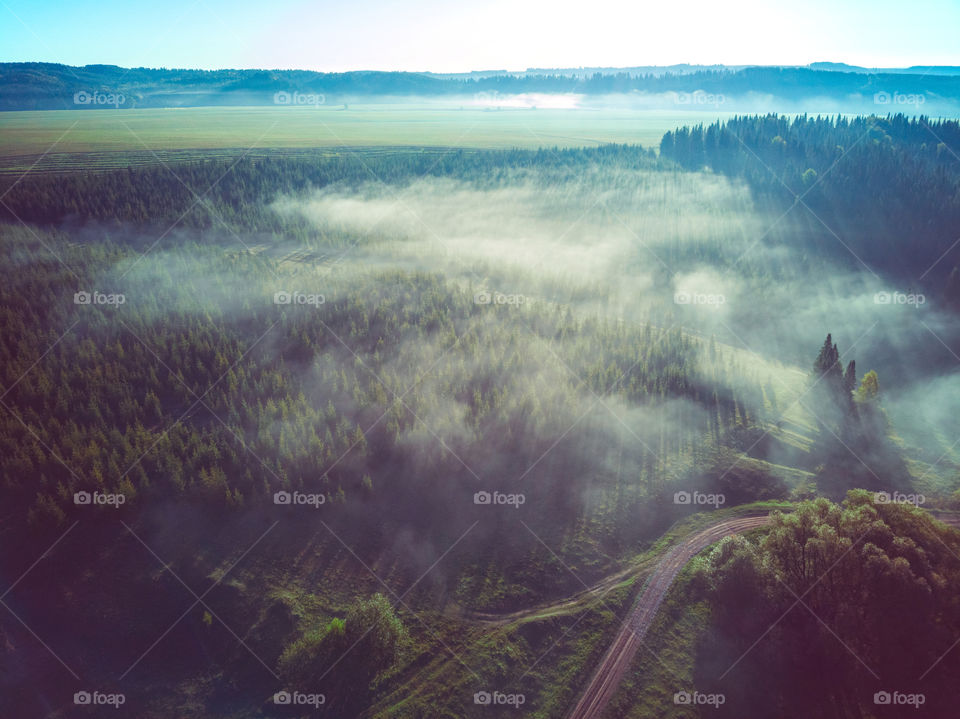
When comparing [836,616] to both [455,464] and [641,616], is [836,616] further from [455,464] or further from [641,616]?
[455,464]

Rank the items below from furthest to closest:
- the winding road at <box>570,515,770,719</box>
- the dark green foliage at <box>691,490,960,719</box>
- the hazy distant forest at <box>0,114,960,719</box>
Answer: the hazy distant forest at <box>0,114,960,719</box>, the dark green foliage at <box>691,490,960,719</box>, the winding road at <box>570,515,770,719</box>

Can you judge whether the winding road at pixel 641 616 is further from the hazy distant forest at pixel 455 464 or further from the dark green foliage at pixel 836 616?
the dark green foliage at pixel 836 616

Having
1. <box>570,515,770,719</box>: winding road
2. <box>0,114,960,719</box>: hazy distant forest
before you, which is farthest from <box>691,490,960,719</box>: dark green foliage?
<box>570,515,770,719</box>: winding road

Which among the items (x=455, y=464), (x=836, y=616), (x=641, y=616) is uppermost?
(x=455, y=464)

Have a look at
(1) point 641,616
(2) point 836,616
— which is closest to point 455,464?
(1) point 641,616

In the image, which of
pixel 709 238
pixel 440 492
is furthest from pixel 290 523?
pixel 709 238

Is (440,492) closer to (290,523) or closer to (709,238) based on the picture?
(290,523)

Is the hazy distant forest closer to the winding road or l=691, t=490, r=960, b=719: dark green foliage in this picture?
l=691, t=490, r=960, b=719: dark green foliage
